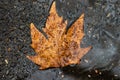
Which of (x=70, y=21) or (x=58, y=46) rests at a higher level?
(x=70, y=21)

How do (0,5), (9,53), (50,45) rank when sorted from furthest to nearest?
1. (0,5)
2. (9,53)
3. (50,45)

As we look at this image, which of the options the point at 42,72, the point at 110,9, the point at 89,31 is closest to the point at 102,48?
the point at 89,31

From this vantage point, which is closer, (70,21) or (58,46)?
(58,46)

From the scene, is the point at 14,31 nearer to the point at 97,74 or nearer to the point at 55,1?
the point at 55,1

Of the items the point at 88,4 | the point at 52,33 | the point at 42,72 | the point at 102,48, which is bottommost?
the point at 42,72
